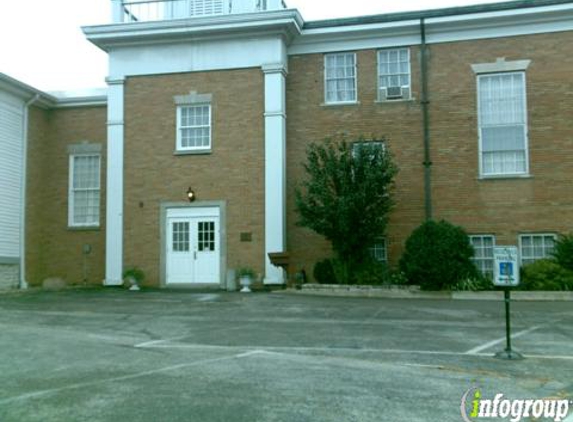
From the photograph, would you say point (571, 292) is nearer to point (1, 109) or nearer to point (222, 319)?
point (222, 319)

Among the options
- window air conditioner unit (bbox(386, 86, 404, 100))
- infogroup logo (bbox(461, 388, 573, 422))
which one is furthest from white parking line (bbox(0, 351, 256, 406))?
window air conditioner unit (bbox(386, 86, 404, 100))

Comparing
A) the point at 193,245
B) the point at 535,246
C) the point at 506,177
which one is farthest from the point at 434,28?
the point at 193,245

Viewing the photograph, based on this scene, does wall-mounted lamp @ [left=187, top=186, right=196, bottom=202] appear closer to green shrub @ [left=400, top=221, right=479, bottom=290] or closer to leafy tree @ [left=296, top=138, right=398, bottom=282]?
leafy tree @ [left=296, top=138, right=398, bottom=282]

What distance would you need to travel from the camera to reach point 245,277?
19547 mm

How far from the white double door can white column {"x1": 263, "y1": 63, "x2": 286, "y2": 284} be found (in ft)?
5.46

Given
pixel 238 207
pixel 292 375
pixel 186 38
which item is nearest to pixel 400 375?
pixel 292 375

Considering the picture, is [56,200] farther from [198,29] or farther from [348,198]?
[348,198]

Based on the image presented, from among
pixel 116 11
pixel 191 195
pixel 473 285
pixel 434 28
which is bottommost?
pixel 473 285

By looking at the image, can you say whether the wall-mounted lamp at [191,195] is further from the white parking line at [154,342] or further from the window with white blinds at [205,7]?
the white parking line at [154,342]

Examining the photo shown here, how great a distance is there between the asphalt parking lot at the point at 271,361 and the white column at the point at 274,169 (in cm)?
437

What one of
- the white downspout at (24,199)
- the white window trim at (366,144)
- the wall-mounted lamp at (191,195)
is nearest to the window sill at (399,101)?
the white window trim at (366,144)

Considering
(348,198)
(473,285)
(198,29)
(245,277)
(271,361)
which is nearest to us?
(271,361)

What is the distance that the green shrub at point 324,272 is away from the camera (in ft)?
63.3

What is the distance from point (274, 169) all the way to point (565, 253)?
8366 millimetres
